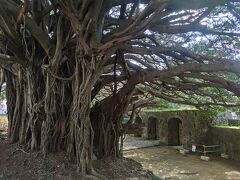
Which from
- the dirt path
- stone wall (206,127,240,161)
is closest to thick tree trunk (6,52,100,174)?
the dirt path

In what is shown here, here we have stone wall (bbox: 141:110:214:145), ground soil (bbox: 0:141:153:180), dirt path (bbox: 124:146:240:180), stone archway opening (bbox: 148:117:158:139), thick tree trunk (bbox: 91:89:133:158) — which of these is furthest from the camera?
stone archway opening (bbox: 148:117:158:139)

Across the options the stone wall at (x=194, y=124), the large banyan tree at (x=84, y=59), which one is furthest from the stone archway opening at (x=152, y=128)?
the large banyan tree at (x=84, y=59)

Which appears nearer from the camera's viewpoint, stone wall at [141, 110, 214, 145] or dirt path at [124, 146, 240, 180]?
dirt path at [124, 146, 240, 180]

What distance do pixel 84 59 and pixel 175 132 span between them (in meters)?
13.2

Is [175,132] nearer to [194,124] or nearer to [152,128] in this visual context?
[152,128]

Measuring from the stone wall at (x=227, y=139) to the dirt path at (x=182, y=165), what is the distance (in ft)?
1.58

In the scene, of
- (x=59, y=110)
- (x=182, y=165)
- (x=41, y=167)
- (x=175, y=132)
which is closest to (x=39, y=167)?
(x=41, y=167)

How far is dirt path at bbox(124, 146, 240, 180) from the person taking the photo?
381 inches

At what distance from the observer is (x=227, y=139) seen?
12.6m

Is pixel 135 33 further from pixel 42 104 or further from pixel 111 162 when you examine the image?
pixel 111 162

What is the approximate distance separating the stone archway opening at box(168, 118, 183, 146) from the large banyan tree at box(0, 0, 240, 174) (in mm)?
10968

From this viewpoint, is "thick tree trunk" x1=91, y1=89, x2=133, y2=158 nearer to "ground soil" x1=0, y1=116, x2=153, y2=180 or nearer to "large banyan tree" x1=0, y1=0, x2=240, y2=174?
"large banyan tree" x1=0, y1=0, x2=240, y2=174

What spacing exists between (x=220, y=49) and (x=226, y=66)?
2.14m

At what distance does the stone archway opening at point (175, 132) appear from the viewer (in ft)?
52.2
